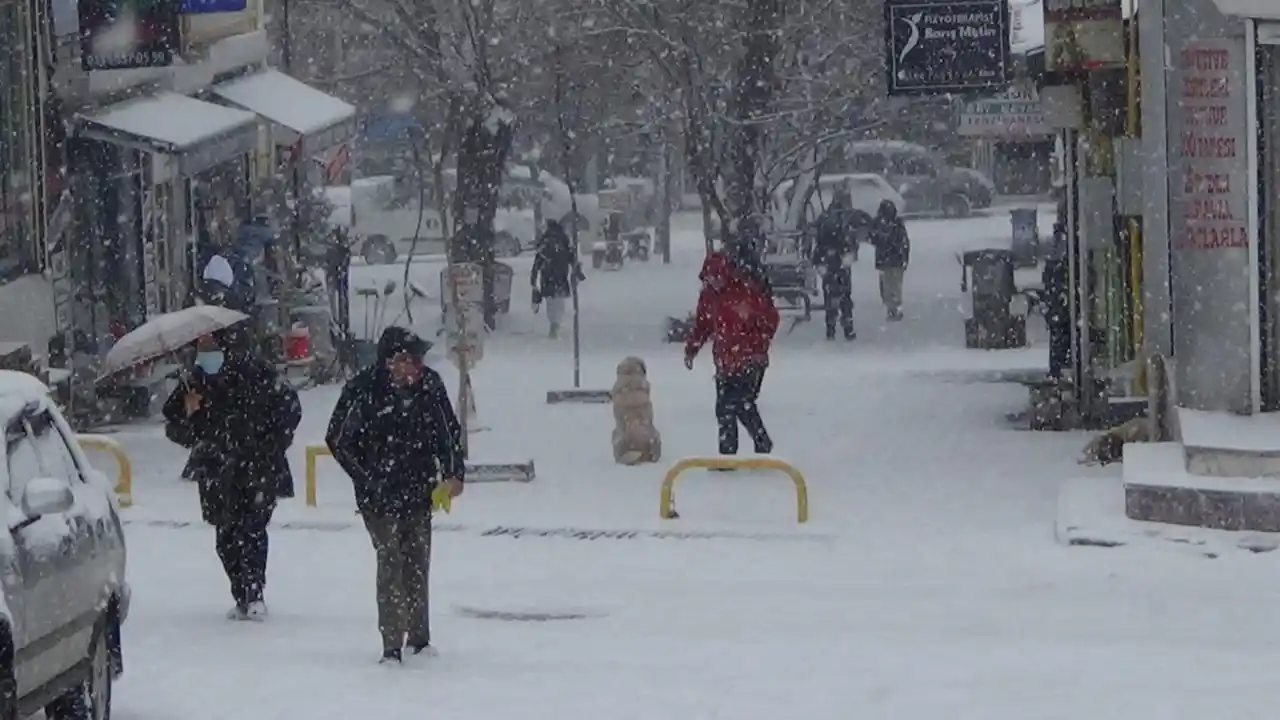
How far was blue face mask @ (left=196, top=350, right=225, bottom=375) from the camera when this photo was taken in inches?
491

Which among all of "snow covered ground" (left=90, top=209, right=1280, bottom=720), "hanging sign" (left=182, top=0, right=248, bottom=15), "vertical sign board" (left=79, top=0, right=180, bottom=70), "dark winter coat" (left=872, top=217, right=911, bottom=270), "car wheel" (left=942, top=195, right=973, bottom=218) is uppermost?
"hanging sign" (left=182, top=0, right=248, bottom=15)

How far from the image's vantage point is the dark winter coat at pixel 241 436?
39.5ft

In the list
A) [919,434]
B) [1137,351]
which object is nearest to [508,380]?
[919,434]

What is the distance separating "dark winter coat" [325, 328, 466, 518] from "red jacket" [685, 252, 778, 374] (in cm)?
720

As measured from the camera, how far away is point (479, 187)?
1372 inches

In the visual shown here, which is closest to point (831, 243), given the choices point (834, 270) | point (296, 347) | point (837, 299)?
point (834, 270)

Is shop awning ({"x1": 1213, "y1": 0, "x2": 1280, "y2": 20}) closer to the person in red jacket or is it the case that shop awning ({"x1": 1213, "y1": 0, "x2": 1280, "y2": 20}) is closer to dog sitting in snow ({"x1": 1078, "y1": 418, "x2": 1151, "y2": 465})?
dog sitting in snow ({"x1": 1078, "y1": 418, "x2": 1151, "y2": 465})

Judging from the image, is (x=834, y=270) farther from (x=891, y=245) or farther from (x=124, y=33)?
(x=124, y=33)

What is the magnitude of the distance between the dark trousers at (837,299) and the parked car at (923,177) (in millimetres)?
24329

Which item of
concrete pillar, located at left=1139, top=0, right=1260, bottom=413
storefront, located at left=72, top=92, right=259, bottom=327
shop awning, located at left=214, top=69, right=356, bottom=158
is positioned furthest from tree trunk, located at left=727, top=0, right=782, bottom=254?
concrete pillar, located at left=1139, top=0, right=1260, bottom=413

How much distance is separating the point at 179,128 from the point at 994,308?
405 inches

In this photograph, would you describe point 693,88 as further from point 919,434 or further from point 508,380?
point 919,434

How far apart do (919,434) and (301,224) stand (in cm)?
1481

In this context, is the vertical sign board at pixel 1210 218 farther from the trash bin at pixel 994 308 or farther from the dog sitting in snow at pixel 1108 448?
the trash bin at pixel 994 308
